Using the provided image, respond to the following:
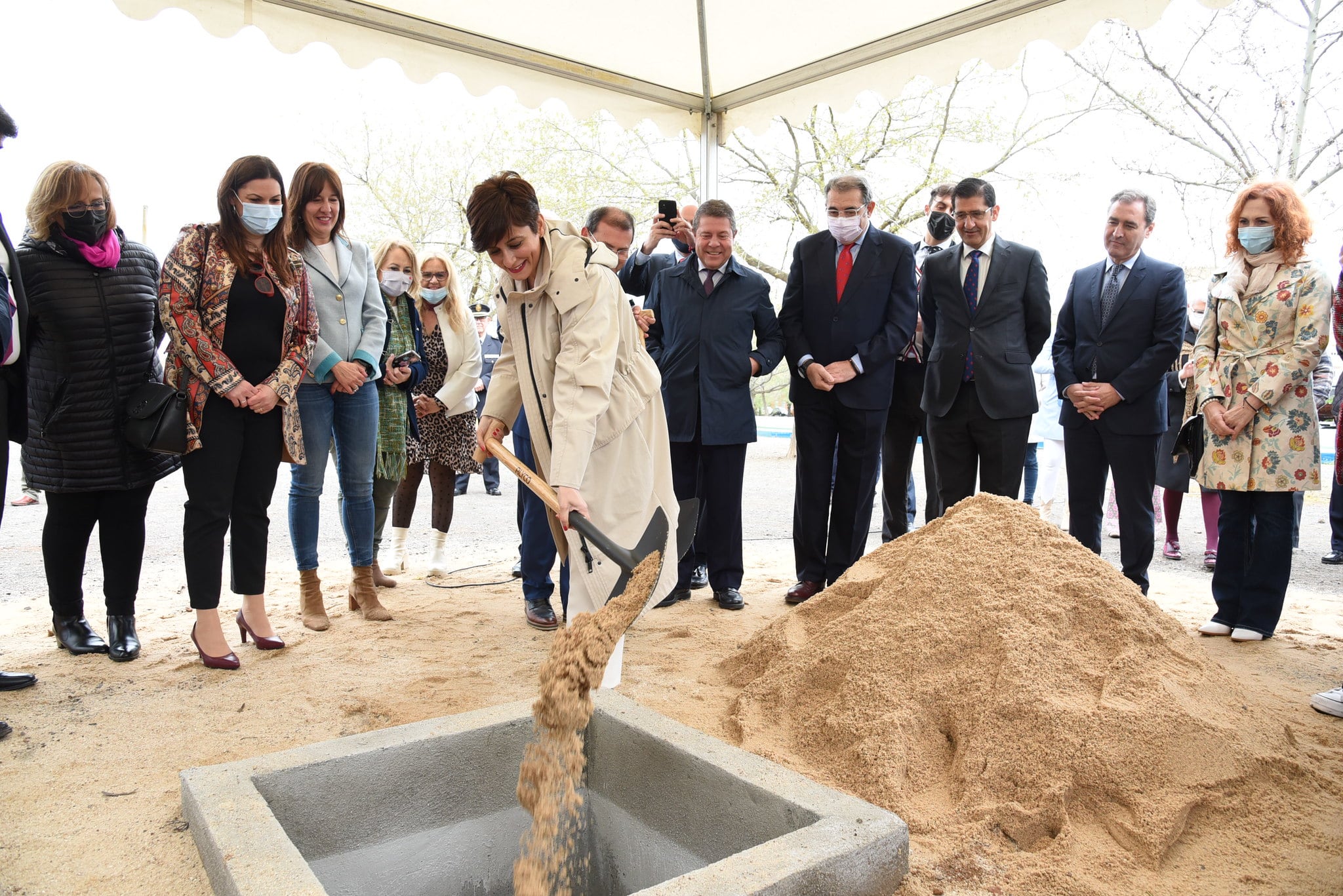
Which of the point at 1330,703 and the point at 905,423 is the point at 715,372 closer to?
the point at 905,423

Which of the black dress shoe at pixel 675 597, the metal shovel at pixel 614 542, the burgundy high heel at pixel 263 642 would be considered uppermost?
the metal shovel at pixel 614 542

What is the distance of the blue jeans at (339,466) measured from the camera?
3.53m

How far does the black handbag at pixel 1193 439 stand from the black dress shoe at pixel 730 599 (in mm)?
1900

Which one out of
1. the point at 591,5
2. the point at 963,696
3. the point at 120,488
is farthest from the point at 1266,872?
the point at 591,5

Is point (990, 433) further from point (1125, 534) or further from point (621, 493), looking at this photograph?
point (621, 493)

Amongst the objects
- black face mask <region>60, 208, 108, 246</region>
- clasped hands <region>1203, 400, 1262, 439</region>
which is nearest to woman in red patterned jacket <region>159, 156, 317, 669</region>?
black face mask <region>60, 208, 108, 246</region>

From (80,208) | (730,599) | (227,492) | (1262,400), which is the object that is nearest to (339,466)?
(227,492)

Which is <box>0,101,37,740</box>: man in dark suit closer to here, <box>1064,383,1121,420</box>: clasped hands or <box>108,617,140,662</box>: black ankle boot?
<box>108,617,140,662</box>: black ankle boot

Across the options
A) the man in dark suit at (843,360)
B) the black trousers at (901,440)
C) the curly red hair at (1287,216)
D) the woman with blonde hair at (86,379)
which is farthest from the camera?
the black trousers at (901,440)

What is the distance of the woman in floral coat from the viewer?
3426mm

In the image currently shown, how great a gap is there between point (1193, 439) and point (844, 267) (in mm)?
1622

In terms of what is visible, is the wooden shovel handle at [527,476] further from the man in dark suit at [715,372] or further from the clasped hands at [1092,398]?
the clasped hands at [1092,398]

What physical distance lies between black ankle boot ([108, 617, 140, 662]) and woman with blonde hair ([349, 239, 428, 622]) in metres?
1.01

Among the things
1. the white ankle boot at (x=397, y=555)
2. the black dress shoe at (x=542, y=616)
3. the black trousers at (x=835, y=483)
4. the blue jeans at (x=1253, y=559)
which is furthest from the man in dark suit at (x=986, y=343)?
the white ankle boot at (x=397, y=555)
